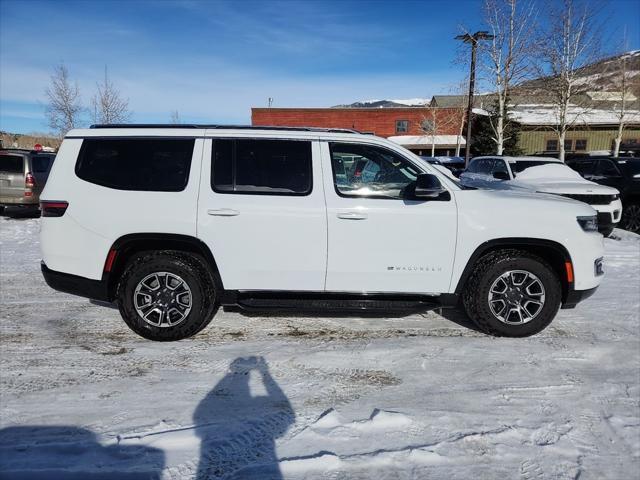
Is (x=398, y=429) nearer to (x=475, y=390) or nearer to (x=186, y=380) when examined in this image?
(x=475, y=390)

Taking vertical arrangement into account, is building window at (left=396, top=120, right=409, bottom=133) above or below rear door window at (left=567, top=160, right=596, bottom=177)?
above

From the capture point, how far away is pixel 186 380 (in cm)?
343

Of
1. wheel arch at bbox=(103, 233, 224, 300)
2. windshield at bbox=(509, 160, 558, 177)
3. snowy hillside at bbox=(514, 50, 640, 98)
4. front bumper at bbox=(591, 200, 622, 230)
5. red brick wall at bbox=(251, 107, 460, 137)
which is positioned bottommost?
wheel arch at bbox=(103, 233, 224, 300)

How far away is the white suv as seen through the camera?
13.0 feet

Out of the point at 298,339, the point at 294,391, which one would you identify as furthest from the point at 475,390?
the point at 298,339

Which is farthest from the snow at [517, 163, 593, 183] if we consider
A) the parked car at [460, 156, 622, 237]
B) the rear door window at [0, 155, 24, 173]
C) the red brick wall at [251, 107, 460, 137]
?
the red brick wall at [251, 107, 460, 137]

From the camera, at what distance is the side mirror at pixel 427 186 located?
386 cm

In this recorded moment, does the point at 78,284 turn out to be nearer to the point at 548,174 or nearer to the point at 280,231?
the point at 280,231

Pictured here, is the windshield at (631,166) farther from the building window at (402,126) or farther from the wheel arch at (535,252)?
the building window at (402,126)

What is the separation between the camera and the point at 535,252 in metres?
4.26

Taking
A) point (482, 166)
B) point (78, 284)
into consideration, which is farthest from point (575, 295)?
point (482, 166)

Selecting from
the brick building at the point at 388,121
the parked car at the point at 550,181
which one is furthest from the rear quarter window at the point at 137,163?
the brick building at the point at 388,121

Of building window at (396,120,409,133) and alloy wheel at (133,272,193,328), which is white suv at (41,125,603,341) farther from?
building window at (396,120,409,133)

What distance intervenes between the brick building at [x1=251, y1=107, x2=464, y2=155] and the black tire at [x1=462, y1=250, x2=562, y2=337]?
37.9 meters
